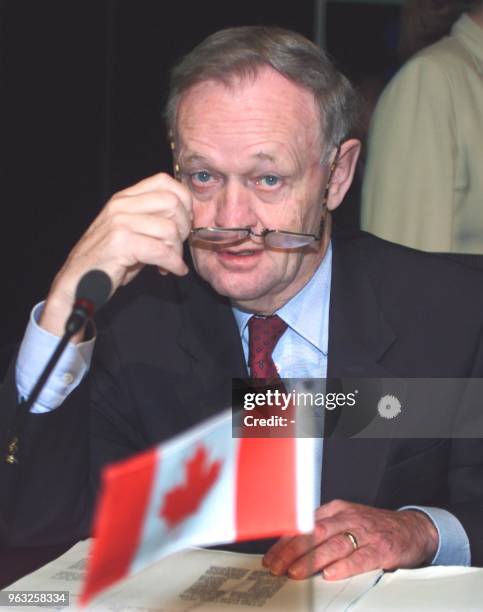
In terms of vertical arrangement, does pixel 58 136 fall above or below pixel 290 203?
above

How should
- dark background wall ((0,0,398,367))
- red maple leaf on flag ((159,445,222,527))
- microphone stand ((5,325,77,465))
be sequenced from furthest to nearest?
dark background wall ((0,0,398,367)), microphone stand ((5,325,77,465)), red maple leaf on flag ((159,445,222,527))

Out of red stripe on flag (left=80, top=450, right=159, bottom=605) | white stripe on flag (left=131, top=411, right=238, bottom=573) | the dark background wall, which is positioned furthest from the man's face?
the dark background wall

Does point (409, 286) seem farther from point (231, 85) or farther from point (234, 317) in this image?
point (231, 85)

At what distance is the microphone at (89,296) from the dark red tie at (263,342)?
68 centimetres

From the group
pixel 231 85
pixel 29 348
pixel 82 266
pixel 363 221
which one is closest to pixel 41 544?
pixel 29 348

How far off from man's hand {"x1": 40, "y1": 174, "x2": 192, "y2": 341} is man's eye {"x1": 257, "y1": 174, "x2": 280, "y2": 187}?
0.19m

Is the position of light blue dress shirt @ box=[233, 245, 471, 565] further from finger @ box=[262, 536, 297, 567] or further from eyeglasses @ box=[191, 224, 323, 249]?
finger @ box=[262, 536, 297, 567]

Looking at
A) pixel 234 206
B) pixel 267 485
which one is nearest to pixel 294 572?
pixel 267 485

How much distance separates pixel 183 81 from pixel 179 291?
1.38 ft

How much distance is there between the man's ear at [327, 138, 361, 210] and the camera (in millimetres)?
2230

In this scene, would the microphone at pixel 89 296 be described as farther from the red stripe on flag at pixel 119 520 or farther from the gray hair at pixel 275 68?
the gray hair at pixel 275 68

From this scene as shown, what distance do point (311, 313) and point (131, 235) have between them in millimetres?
483

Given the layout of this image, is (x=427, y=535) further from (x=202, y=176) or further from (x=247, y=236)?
(x=202, y=176)

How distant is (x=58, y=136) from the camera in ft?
13.7
